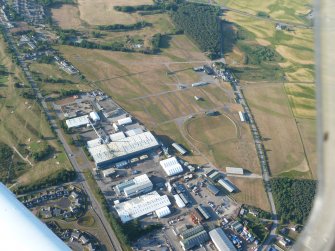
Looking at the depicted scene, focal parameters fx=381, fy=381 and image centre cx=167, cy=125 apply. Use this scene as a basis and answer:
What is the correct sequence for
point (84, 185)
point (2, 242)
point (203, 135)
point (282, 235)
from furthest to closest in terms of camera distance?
1. point (203, 135)
2. point (84, 185)
3. point (282, 235)
4. point (2, 242)

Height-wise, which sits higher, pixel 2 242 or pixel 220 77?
pixel 2 242

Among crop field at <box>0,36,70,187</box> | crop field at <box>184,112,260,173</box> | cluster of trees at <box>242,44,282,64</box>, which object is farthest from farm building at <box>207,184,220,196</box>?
cluster of trees at <box>242,44,282,64</box>

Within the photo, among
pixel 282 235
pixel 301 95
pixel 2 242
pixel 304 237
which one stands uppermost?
pixel 304 237

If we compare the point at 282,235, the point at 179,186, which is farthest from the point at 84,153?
the point at 282,235

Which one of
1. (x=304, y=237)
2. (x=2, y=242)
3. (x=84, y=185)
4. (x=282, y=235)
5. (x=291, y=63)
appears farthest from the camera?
(x=291, y=63)

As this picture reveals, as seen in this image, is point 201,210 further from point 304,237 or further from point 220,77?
point 304,237

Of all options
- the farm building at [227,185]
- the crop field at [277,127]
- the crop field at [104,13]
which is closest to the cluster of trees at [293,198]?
the crop field at [277,127]

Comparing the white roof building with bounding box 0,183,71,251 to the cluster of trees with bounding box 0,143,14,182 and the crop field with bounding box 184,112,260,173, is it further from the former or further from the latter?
the crop field with bounding box 184,112,260,173
